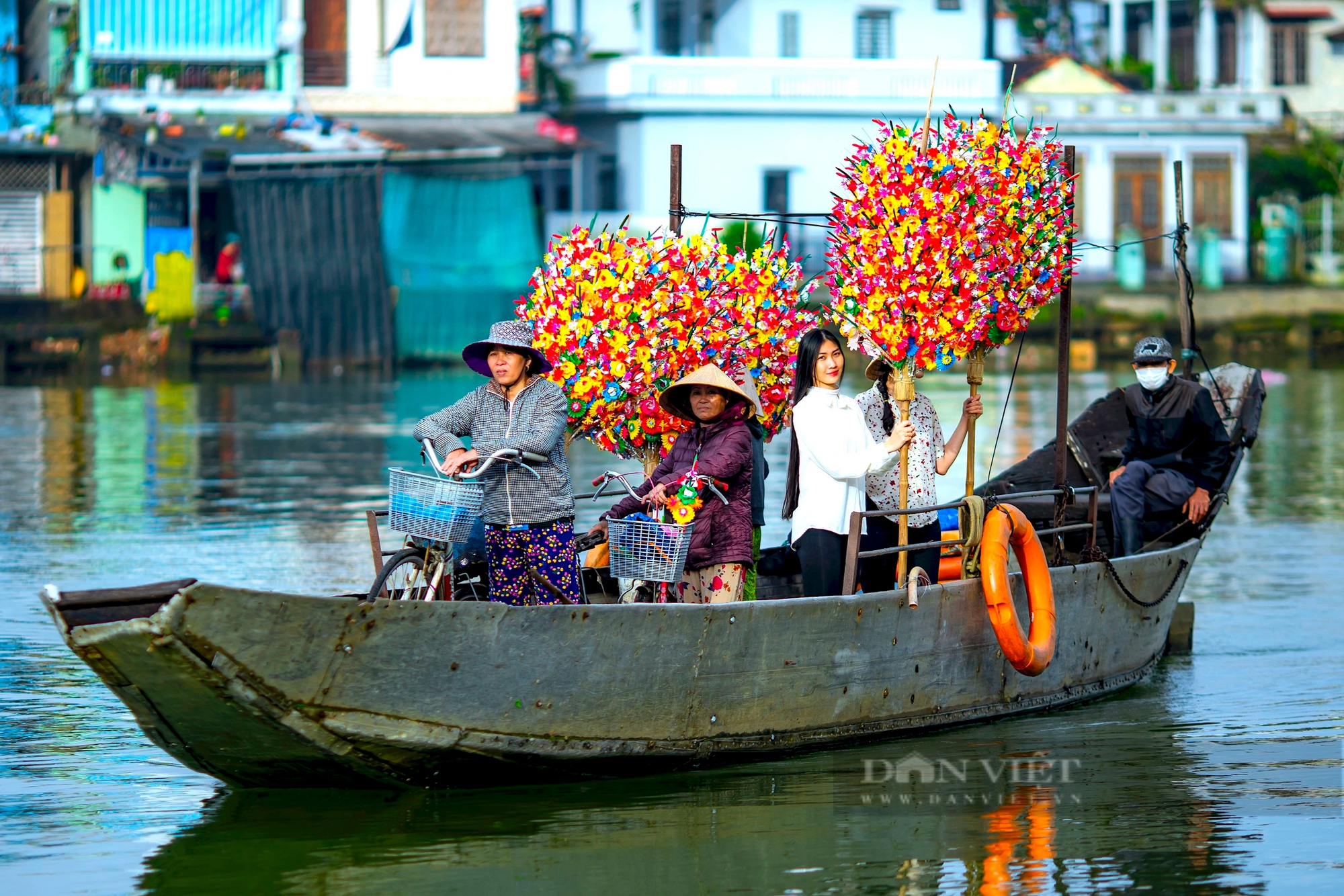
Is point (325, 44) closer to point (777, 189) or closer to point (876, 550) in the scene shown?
point (777, 189)

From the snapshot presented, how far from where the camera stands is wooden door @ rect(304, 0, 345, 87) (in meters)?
32.8

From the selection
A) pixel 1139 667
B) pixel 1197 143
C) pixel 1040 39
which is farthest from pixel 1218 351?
pixel 1139 667

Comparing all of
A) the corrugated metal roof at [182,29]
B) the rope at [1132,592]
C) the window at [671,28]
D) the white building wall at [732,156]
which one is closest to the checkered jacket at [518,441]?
the rope at [1132,592]

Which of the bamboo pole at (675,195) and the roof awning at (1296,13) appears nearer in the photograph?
the bamboo pole at (675,195)

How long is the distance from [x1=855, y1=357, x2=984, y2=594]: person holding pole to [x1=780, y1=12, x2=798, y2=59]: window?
97.3 feet

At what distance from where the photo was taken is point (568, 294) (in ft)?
27.3

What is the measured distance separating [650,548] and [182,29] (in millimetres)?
26461

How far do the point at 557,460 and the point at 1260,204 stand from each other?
36739 millimetres

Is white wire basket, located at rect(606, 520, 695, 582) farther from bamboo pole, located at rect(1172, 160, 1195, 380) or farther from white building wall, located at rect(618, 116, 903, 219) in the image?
white building wall, located at rect(618, 116, 903, 219)

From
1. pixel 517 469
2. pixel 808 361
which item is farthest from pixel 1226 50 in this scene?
pixel 517 469

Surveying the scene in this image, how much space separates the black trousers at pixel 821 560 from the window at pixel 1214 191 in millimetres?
33299

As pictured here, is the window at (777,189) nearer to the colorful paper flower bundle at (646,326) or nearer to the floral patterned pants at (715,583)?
the colorful paper flower bundle at (646,326)

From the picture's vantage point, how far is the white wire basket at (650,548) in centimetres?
718

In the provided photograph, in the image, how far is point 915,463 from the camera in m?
8.19
